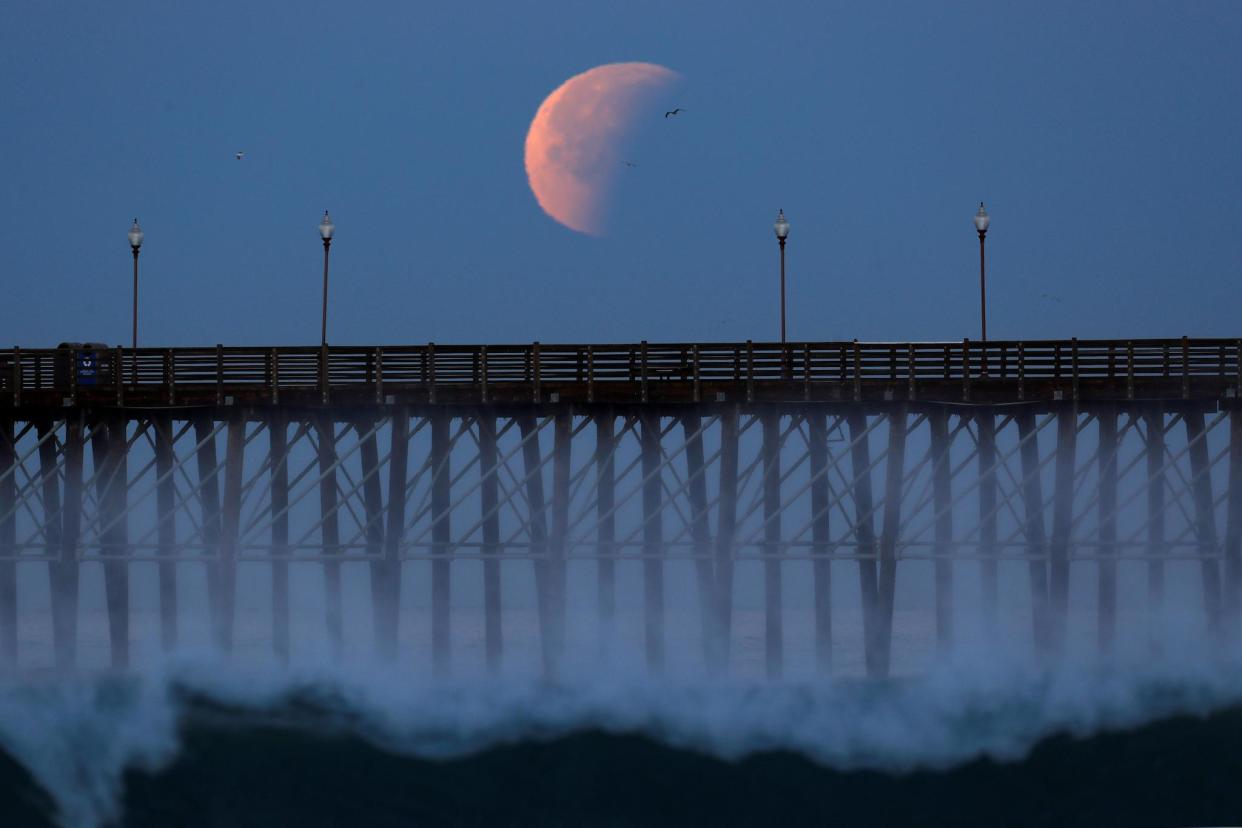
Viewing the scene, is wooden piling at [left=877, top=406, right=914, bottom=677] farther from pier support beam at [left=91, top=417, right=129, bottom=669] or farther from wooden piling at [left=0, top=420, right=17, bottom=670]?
wooden piling at [left=0, top=420, right=17, bottom=670]

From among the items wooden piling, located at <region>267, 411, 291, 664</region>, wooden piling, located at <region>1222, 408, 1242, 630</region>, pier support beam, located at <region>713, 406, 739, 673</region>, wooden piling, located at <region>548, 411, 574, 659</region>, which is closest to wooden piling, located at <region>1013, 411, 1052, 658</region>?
wooden piling, located at <region>1222, 408, 1242, 630</region>

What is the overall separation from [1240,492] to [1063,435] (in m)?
4.13

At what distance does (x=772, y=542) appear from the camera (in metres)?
44.3

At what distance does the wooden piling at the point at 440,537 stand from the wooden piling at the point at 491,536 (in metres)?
0.77

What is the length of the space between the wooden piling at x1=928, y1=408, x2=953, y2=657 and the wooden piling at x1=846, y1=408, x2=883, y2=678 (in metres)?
1.40

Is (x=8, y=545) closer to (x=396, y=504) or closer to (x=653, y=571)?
(x=396, y=504)

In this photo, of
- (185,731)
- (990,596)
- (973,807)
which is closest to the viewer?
(973,807)

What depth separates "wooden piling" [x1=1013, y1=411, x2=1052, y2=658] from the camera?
45812mm

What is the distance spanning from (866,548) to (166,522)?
15.2 meters

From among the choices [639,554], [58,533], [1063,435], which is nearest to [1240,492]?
[1063,435]

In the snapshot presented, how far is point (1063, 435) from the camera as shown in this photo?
1774 inches

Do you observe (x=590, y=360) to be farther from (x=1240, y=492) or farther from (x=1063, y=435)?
(x=1240, y=492)

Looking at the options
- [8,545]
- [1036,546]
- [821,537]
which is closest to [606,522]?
[821,537]

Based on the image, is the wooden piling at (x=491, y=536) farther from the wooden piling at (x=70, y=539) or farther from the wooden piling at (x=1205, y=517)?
the wooden piling at (x=1205, y=517)
